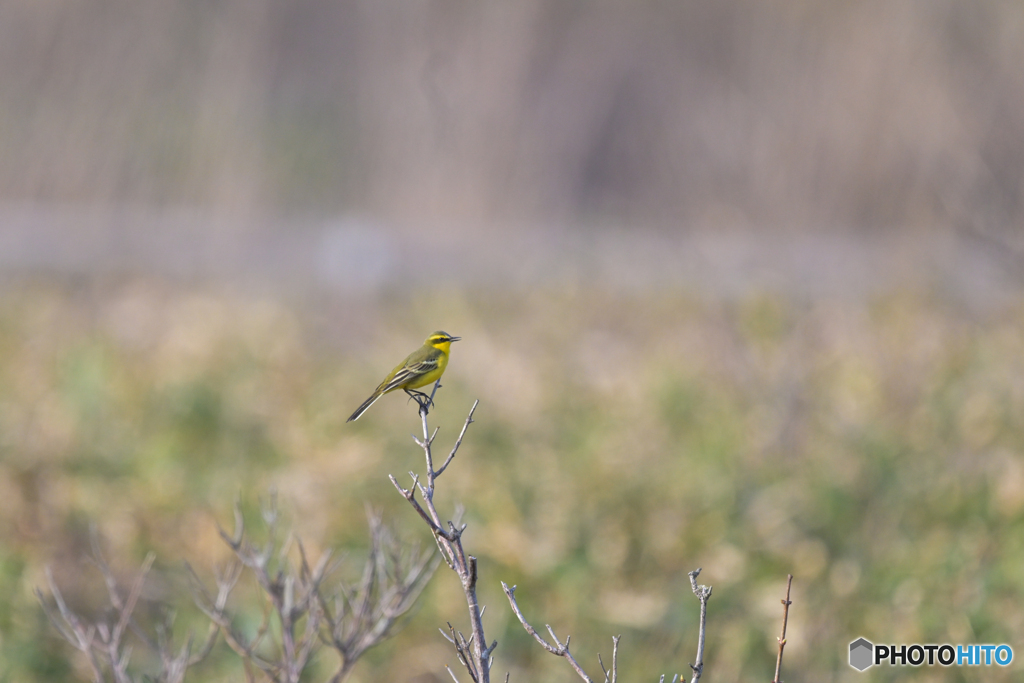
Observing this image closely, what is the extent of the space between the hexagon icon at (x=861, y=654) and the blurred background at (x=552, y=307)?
4 centimetres

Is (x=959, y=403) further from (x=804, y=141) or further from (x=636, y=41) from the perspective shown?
(x=636, y=41)

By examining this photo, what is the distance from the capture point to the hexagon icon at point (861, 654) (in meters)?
3.34

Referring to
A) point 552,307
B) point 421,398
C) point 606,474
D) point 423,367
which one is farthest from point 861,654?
point 552,307

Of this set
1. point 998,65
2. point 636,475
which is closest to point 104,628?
point 636,475

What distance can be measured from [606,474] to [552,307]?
10.4 ft

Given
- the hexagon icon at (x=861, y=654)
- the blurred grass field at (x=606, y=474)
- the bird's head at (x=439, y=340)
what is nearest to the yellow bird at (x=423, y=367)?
the bird's head at (x=439, y=340)

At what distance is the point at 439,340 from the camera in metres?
1.53

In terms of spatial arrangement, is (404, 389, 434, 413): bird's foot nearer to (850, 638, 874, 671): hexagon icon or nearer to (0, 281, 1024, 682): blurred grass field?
(0, 281, 1024, 682): blurred grass field

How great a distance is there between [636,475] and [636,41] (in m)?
10.2

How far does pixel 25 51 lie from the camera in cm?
1129

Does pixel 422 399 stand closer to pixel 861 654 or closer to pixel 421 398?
pixel 421 398

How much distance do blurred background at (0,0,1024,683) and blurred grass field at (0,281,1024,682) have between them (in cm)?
2

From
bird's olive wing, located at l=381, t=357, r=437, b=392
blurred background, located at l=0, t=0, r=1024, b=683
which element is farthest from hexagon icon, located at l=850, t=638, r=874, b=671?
bird's olive wing, located at l=381, t=357, r=437, b=392

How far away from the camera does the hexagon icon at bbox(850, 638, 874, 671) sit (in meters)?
3.34
